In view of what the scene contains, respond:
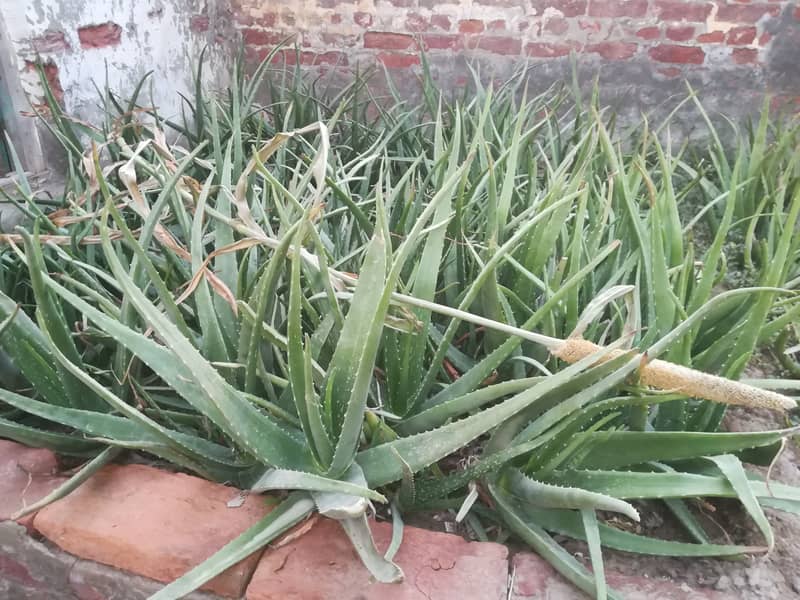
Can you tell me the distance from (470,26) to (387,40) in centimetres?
34

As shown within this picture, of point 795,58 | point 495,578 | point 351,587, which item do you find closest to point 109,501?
point 351,587

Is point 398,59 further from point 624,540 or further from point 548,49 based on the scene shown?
point 624,540

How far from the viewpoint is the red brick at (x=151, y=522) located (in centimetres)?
75

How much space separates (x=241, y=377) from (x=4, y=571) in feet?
1.43

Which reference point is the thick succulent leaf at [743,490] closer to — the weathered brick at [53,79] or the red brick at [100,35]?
the weathered brick at [53,79]

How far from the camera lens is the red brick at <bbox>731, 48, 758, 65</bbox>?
2.38m

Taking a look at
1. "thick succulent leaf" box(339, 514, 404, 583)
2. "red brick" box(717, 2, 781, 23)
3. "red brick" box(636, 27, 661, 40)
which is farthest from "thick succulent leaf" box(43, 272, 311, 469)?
"red brick" box(717, 2, 781, 23)

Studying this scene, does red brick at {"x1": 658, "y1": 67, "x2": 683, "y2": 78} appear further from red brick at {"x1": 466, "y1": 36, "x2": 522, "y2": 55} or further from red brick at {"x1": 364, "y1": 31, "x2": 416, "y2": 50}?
red brick at {"x1": 364, "y1": 31, "x2": 416, "y2": 50}

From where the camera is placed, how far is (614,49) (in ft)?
8.01

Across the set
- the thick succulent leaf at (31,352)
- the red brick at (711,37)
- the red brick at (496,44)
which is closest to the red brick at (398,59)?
the red brick at (496,44)

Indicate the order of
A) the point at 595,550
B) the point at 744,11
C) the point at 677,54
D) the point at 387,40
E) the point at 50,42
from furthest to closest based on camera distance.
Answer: the point at 387,40 < the point at 677,54 < the point at 744,11 < the point at 50,42 < the point at 595,550

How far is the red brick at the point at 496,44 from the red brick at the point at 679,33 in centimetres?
56

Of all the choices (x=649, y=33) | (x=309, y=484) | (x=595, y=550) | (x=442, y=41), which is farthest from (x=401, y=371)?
(x=649, y=33)

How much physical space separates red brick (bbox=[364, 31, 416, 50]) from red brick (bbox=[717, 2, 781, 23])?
117 centimetres
